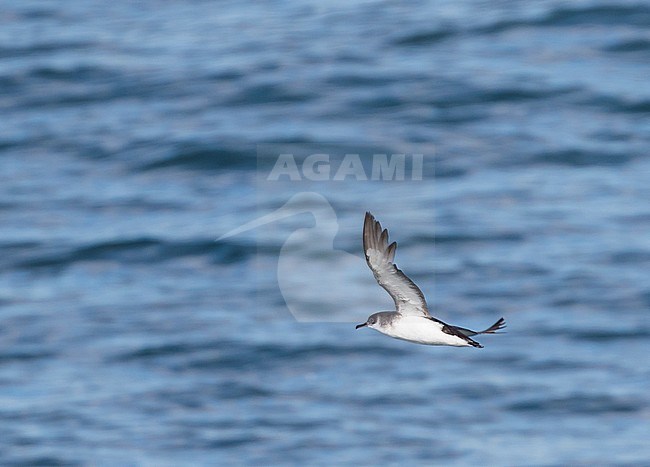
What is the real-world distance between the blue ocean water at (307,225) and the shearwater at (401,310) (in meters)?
7.33

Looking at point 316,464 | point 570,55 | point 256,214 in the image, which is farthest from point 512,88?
point 316,464

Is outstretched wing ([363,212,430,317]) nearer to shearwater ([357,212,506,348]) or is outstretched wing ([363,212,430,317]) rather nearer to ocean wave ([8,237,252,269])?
shearwater ([357,212,506,348])

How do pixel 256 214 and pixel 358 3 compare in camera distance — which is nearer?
pixel 256 214

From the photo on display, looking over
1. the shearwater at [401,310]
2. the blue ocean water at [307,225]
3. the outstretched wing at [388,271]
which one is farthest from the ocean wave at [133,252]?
the outstretched wing at [388,271]

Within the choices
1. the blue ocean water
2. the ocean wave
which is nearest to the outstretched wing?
the blue ocean water

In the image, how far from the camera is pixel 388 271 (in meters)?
7.32

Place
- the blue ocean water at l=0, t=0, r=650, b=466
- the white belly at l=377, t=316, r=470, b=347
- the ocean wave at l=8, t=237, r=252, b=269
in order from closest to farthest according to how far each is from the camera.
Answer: the white belly at l=377, t=316, r=470, b=347 → the blue ocean water at l=0, t=0, r=650, b=466 → the ocean wave at l=8, t=237, r=252, b=269

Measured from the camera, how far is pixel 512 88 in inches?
848

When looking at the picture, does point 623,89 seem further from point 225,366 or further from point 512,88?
point 225,366

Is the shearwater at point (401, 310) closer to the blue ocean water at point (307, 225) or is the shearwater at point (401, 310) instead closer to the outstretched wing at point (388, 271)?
the outstretched wing at point (388, 271)

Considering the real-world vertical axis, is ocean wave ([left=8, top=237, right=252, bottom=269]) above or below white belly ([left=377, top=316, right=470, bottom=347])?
below

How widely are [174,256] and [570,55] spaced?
8.36 metres

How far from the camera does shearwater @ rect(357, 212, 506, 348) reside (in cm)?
710

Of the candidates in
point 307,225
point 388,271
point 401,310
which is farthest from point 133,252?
point 388,271
